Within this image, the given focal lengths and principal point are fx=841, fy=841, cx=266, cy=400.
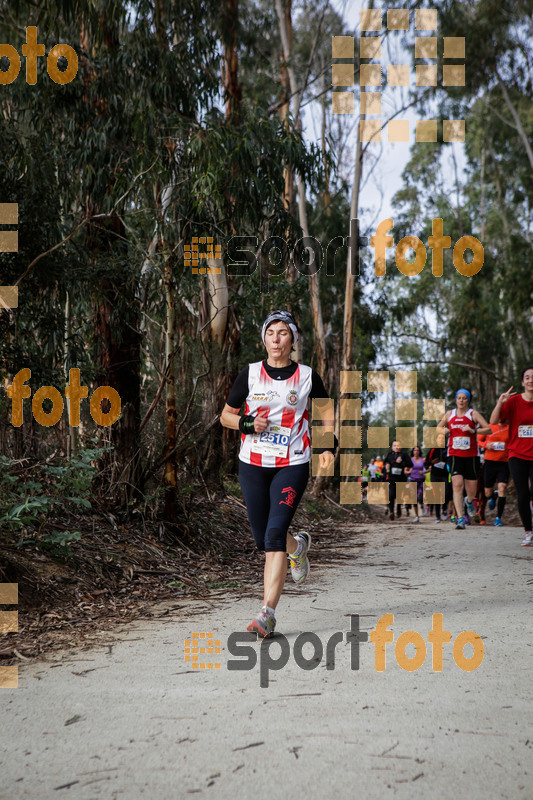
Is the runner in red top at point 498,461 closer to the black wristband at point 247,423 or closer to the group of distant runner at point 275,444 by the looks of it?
the group of distant runner at point 275,444

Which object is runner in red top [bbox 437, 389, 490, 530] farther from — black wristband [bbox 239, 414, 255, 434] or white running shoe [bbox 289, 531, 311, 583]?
black wristband [bbox 239, 414, 255, 434]

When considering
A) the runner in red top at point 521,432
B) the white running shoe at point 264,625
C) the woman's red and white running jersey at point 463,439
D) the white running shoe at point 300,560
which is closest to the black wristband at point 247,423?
the white running shoe at point 300,560

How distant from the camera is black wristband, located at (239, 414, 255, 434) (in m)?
4.87

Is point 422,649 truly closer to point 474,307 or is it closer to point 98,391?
point 98,391

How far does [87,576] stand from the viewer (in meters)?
5.96

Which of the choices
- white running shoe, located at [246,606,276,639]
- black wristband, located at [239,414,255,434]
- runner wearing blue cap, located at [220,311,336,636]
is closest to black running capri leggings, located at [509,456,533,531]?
runner wearing blue cap, located at [220,311,336,636]

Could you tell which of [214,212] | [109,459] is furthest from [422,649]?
[214,212]

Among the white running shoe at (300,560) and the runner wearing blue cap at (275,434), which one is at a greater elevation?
the runner wearing blue cap at (275,434)

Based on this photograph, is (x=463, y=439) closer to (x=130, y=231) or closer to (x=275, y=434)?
(x=130, y=231)

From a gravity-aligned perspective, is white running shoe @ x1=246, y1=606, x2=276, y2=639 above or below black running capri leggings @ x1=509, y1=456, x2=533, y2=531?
below

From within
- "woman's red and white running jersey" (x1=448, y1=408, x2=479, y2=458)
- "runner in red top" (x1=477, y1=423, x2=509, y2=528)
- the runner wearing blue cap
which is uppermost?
the runner wearing blue cap

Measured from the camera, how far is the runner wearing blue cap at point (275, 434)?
192 inches

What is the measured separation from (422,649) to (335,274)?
68.2 ft

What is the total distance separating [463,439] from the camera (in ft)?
37.3
